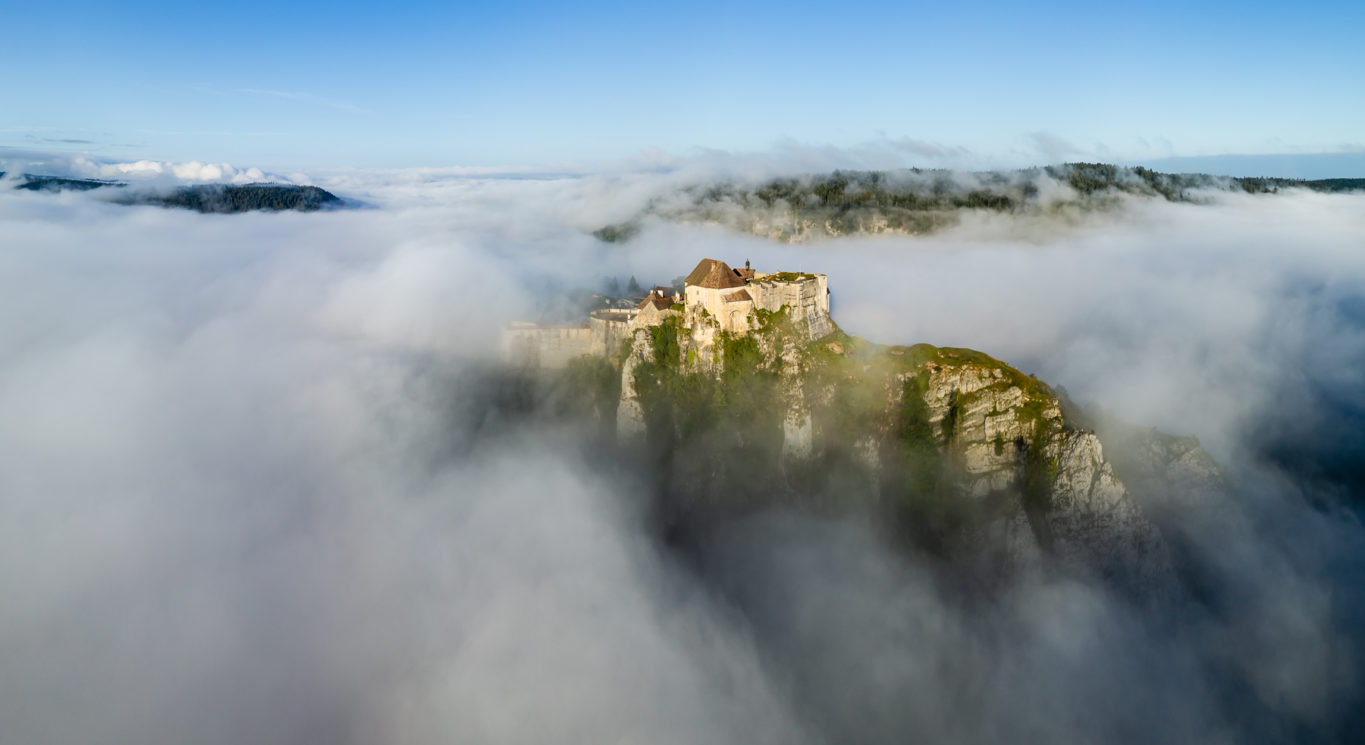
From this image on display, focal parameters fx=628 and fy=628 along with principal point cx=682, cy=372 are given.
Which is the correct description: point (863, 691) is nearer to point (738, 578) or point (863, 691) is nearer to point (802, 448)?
point (738, 578)

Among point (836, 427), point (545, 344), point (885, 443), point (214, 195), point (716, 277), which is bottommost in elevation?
point (885, 443)

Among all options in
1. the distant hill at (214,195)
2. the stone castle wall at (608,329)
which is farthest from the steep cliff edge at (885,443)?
the distant hill at (214,195)

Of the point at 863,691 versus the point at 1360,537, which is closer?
the point at 863,691

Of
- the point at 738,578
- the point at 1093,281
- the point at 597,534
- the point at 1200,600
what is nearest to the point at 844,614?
the point at 738,578

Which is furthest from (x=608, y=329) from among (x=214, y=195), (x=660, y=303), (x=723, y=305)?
(x=214, y=195)

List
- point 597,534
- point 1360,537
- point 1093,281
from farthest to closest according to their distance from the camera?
point 1093,281 → point 1360,537 → point 597,534

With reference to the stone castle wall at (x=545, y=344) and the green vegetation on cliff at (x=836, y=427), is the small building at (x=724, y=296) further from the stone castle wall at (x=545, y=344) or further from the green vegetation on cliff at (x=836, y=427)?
the stone castle wall at (x=545, y=344)

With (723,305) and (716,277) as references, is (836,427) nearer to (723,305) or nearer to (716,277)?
(723,305)
